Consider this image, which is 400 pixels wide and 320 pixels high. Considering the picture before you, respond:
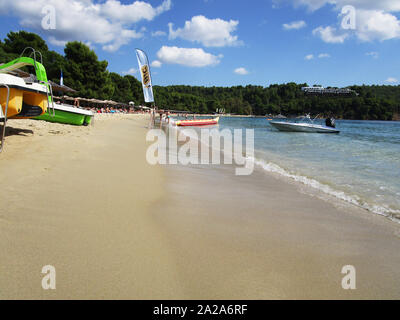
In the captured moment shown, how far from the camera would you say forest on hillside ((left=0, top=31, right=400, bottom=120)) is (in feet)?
136

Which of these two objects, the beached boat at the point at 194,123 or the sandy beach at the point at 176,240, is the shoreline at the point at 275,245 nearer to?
the sandy beach at the point at 176,240

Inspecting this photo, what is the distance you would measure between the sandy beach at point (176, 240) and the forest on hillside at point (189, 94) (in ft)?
126

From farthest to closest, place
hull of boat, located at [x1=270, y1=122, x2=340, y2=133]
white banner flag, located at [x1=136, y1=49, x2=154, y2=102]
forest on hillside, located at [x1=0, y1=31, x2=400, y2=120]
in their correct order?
forest on hillside, located at [x1=0, y1=31, x2=400, y2=120], hull of boat, located at [x1=270, y1=122, x2=340, y2=133], white banner flag, located at [x1=136, y1=49, x2=154, y2=102]

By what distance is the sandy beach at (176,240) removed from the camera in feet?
6.09

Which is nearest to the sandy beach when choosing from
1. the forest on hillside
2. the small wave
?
the small wave

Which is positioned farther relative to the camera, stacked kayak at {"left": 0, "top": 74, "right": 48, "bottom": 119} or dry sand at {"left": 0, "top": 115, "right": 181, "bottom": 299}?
stacked kayak at {"left": 0, "top": 74, "right": 48, "bottom": 119}

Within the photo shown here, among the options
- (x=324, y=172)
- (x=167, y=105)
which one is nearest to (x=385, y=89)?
(x=167, y=105)

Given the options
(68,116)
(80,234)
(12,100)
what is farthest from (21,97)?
(68,116)

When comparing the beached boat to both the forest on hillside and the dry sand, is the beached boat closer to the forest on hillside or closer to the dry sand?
the forest on hillside

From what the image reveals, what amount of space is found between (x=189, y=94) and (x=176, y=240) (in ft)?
525

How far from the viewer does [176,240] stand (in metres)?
2.56

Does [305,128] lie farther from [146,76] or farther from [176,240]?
[176,240]

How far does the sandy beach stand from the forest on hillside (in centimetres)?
3855

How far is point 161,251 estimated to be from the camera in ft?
7.62
